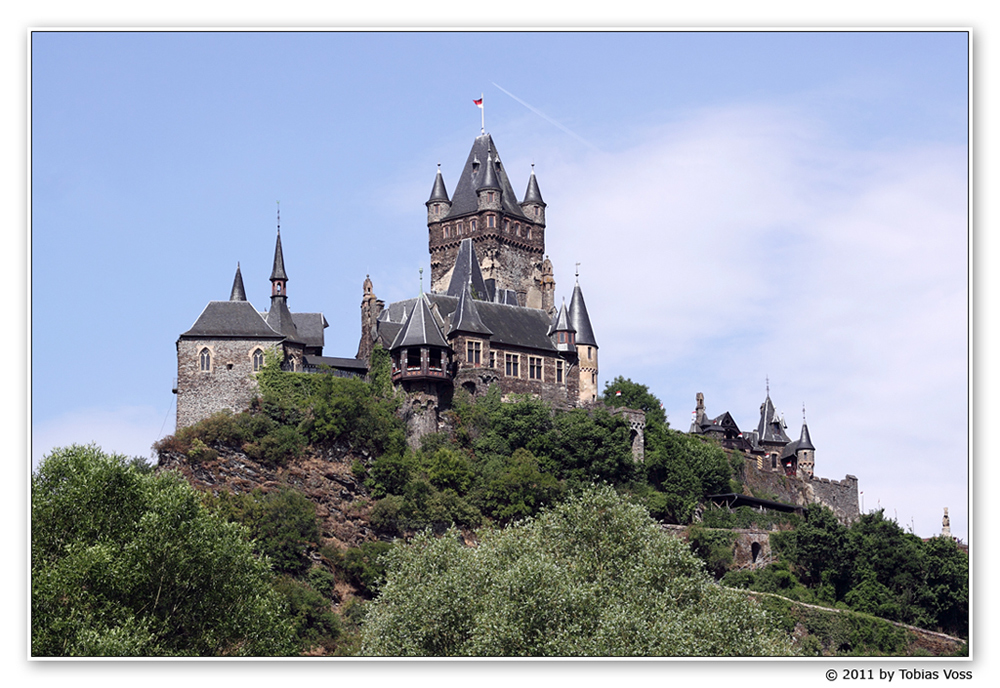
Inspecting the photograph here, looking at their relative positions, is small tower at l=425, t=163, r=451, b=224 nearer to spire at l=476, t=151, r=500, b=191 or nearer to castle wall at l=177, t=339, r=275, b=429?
spire at l=476, t=151, r=500, b=191

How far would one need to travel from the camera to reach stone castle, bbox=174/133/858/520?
74.8 meters

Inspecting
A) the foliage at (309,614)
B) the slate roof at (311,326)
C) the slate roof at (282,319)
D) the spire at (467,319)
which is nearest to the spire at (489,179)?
the spire at (467,319)

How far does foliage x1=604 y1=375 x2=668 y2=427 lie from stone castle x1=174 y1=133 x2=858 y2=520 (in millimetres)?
7301

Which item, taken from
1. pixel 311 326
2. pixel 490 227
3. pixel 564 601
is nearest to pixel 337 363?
pixel 311 326

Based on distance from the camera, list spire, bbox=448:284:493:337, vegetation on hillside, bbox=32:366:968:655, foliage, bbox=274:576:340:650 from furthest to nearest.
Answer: spire, bbox=448:284:493:337 < foliage, bbox=274:576:340:650 < vegetation on hillside, bbox=32:366:968:655

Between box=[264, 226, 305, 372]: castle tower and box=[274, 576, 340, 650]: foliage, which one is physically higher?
box=[264, 226, 305, 372]: castle tower

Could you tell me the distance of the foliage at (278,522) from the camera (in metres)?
64.2

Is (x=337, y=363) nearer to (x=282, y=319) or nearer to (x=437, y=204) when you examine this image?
(x=282, y=319)

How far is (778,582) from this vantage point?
2985 inches

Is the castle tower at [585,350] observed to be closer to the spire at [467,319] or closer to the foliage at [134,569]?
the spire at [467,319]

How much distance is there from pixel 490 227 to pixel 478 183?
4.24 m

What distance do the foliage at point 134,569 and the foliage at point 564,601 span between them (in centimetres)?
469

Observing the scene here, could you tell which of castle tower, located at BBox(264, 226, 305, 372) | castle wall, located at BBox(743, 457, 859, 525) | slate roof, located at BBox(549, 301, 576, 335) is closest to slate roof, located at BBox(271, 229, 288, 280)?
castle tower, located at BBox(264, 226, 305, 372)
